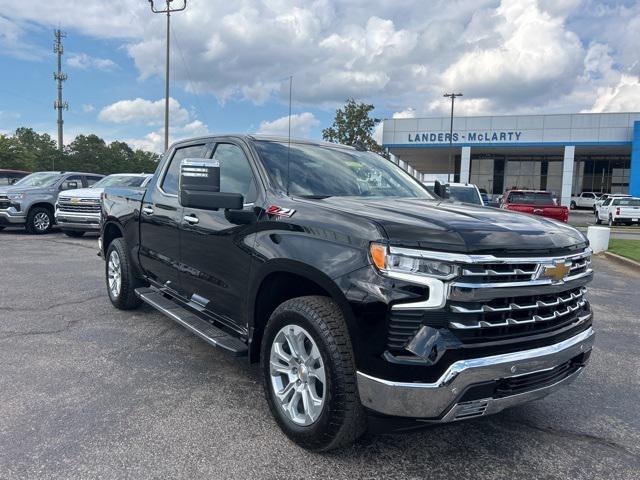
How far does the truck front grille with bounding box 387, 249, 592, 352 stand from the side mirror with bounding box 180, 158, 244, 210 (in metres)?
1.35

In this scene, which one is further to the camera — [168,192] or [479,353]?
[168,192]

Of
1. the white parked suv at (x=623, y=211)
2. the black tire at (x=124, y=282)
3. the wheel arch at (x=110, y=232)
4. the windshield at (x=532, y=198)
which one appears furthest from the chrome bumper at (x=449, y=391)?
the white parked suv at (x=623, y=211)

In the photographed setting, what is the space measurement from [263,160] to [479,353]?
6.63 ft

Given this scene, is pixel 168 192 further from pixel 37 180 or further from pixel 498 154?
pixel 498 154

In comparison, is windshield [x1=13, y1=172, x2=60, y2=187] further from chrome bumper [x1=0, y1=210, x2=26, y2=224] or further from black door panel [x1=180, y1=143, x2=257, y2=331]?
black door panel [x1=180, y1=143, x2=257, y2=331]

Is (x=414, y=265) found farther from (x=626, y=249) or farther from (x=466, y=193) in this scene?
(x=626, y=249)

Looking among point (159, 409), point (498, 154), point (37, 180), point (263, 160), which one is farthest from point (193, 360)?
point (498, 154)

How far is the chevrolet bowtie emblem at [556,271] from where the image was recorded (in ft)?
8.85

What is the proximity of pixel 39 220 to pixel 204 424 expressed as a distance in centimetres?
1318

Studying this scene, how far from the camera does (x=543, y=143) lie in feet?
132

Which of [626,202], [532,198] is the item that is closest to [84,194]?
[532,198]

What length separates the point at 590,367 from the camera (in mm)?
4523

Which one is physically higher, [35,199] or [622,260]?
[35,199]

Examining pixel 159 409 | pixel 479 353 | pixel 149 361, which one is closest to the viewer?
pixel 479 353
